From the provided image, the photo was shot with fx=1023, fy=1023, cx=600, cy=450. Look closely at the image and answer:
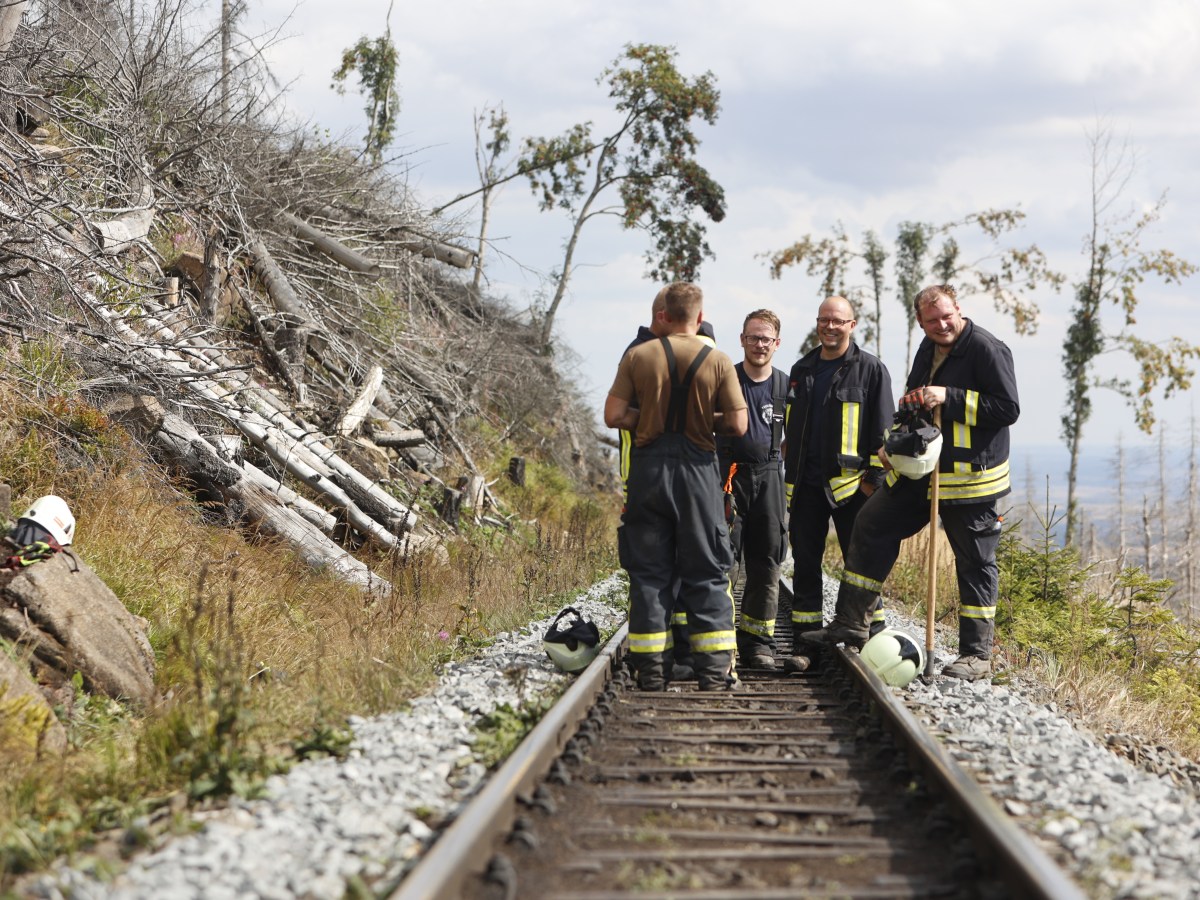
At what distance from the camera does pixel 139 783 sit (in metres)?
4.08

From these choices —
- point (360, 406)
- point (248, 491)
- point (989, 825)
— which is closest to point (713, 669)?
point (989, 825)

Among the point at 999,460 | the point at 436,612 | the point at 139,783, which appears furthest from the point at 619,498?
the point at 139,783

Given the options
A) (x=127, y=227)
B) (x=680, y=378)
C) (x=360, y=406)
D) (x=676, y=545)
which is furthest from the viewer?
(x=360, y=406)

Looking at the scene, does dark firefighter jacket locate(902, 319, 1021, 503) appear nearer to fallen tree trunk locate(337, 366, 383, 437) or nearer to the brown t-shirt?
the brown t-shirt

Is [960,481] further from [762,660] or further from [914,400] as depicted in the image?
[762,660]

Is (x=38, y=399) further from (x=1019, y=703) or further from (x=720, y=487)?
(x=1019, y=703)

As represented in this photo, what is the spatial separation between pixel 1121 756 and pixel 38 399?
7.50 metres

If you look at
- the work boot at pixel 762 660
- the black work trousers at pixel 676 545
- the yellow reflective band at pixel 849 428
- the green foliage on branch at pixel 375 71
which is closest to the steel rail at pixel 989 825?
the black work trousers at pixel 676 545

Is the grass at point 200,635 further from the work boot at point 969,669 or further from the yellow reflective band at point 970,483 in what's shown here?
the yellow reflective band at point 970,483

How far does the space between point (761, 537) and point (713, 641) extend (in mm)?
1030

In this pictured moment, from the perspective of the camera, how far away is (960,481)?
6430 mm

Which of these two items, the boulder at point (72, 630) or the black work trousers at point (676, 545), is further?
the black work trousers at point (676, 545)

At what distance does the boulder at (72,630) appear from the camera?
17.5 ft

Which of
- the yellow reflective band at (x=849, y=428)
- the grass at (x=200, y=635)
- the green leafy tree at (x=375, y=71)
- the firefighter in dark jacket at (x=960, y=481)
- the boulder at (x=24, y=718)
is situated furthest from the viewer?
the green leafy tree at (x=375, y=71)
